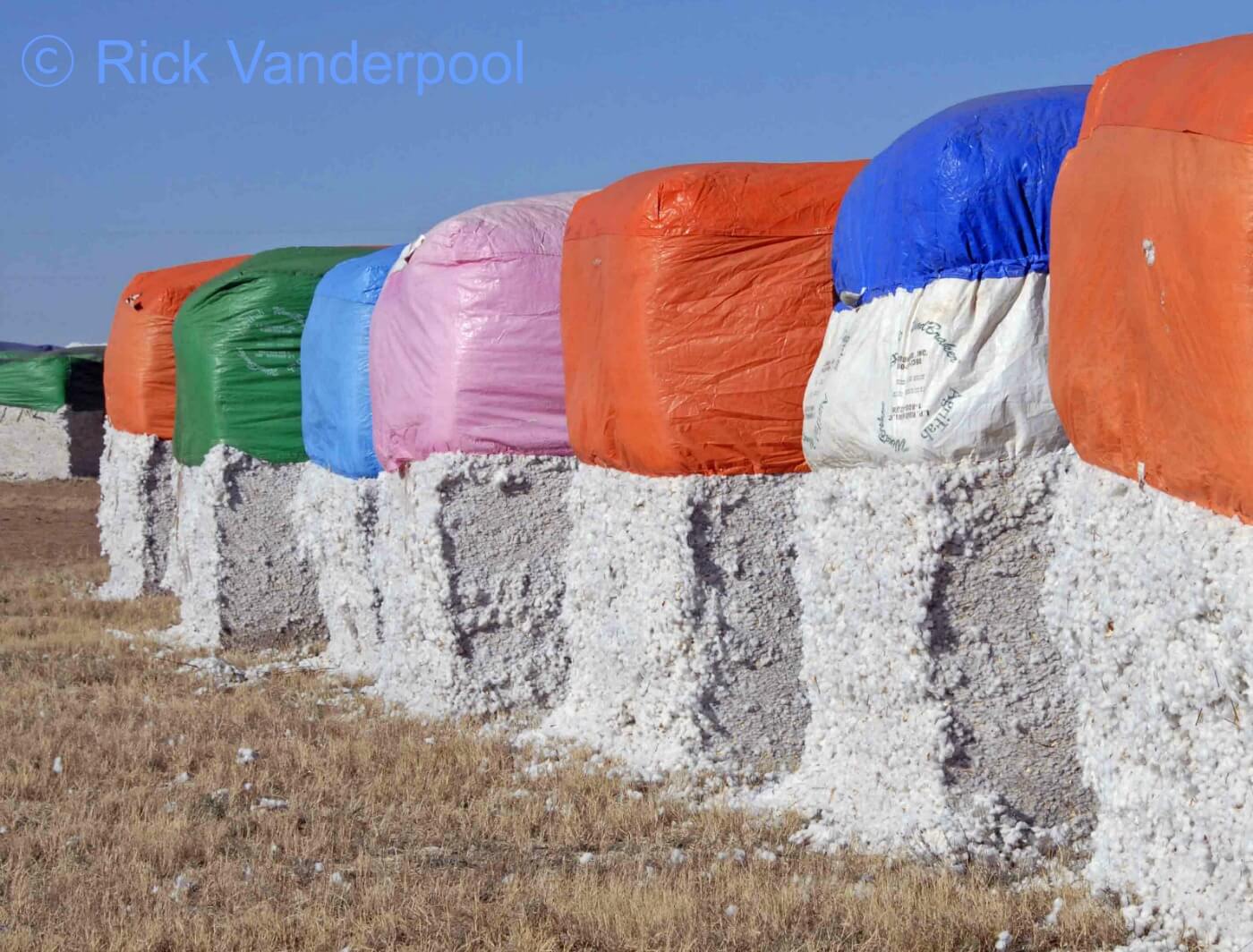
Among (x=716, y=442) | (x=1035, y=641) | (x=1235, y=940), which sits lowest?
(x=1235, y=940)

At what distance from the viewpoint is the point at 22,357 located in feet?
82.6

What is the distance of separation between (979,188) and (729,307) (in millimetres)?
1522

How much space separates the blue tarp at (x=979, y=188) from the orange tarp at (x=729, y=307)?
97 centimetres

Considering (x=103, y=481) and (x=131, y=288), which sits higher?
(x=131, y=288)

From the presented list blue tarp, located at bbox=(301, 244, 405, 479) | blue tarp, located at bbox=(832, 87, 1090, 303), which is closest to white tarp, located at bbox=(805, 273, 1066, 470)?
blue tarp, located at bbox=(832, 87, 1090, 303)

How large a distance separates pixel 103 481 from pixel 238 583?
4003 mm

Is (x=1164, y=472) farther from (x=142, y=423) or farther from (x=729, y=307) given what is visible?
(x=142, y=423)

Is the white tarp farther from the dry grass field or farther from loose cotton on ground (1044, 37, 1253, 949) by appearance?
the dry grass field

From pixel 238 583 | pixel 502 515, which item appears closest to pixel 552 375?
pixel 502 515

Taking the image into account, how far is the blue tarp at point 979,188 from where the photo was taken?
5016mm

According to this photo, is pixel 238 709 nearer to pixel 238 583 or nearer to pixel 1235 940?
pixel 238 583

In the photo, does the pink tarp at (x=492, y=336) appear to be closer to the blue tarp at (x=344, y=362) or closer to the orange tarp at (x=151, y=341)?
the blue tarp at (x=344, y=362)

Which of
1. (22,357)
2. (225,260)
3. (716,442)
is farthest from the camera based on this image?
(22,357)

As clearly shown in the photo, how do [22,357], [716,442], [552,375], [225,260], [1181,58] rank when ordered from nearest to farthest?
[1181,58], [716,442], [552,375], [225,260], [22,357]
